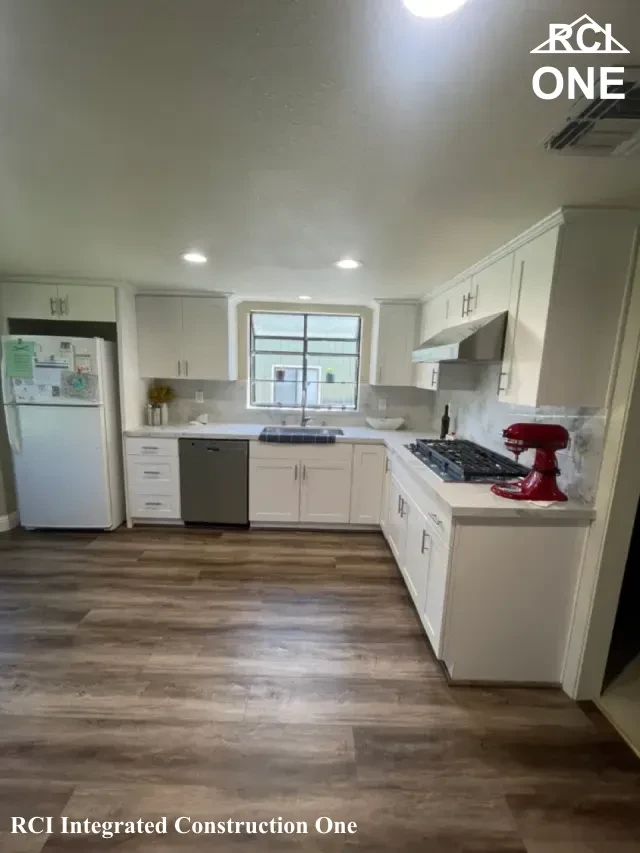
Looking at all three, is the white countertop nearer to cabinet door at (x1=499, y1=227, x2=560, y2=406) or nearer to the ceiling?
cabinet door at (x1=499, y1=227, x2=560, y2=406)

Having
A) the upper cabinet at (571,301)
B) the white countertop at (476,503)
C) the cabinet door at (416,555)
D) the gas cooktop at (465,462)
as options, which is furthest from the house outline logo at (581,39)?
the cabinet door at (416,555)

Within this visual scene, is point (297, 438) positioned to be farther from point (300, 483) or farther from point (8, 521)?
point (8, 521)

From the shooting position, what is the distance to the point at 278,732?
1.62 meters

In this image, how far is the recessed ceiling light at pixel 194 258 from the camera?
229 cm

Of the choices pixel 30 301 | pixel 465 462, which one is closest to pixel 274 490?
pixel 465 462

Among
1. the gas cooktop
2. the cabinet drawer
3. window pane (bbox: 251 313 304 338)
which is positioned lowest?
the cabinet drawer

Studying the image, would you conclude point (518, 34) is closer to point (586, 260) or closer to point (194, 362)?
point (586, 260)

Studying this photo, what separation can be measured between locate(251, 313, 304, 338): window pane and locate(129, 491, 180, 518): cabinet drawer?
77.1 inches

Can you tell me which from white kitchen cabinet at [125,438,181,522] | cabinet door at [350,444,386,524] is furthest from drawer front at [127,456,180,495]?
cabinet door at [350,444,386,524]

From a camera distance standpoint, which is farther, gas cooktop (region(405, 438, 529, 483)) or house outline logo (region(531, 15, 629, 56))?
gas cooktop (region(405, 438, 529, 483))

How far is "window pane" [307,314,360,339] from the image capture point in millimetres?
4102

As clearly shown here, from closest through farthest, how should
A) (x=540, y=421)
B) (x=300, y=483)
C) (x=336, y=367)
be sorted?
(x=540, y=421)
(x=300, y=483)
(x=336, y=367)

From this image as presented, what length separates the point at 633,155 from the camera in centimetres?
112

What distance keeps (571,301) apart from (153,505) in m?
3.51
